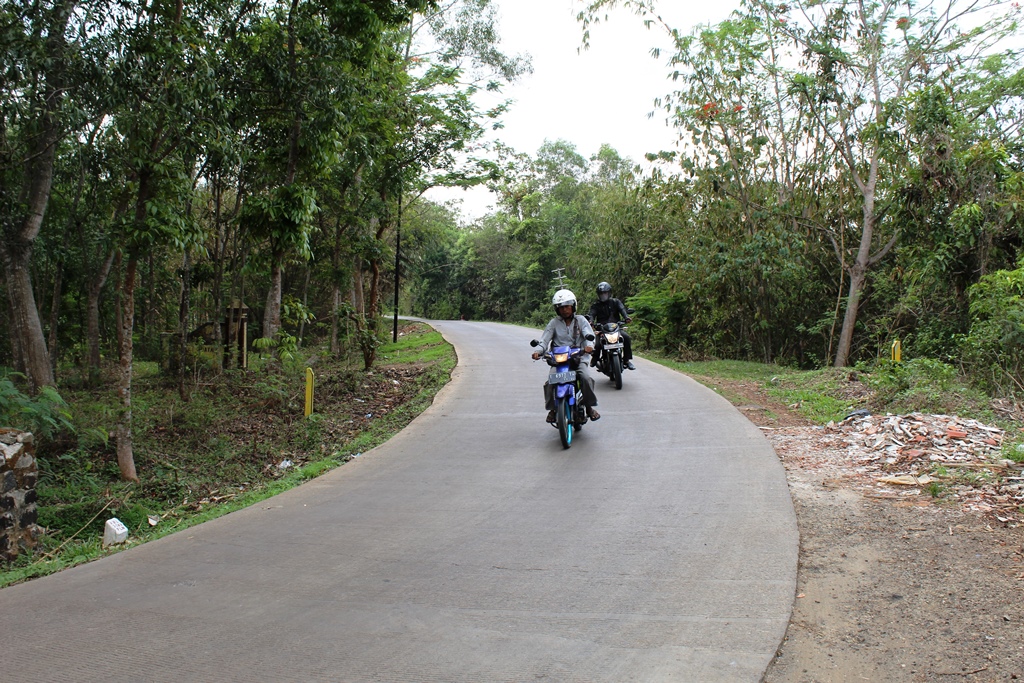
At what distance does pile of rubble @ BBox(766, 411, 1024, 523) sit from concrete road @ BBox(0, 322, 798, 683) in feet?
2.49

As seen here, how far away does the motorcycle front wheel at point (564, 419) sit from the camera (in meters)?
8.61

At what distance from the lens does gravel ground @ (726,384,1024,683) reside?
3.48 meters

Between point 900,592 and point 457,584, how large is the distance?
101 inches

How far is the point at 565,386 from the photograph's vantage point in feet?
28.8

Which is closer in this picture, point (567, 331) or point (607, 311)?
point (567, 331)

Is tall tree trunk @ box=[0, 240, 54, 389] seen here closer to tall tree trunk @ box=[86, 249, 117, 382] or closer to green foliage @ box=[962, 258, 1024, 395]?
tall tree trunk @ box=[86, 249, 117, 382]

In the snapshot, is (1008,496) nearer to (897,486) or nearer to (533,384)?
(897,486)

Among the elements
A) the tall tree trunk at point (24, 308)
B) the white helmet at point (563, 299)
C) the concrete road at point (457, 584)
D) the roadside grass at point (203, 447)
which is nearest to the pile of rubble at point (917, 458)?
the concrete road at point (457, 584)

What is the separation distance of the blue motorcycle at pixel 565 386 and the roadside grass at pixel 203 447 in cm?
248

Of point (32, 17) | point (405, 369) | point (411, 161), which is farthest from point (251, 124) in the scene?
point (411, 161)

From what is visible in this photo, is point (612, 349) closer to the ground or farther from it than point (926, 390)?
farther from it

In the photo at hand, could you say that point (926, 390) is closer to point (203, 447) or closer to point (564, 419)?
point (564, 419)

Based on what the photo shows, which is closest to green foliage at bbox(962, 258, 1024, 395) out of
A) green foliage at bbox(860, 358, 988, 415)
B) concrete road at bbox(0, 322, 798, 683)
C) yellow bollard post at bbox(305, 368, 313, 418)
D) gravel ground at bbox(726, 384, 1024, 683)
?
green foliage at bbox(860, 358, 988, 415)

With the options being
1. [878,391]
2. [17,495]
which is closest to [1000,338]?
[878,391]
